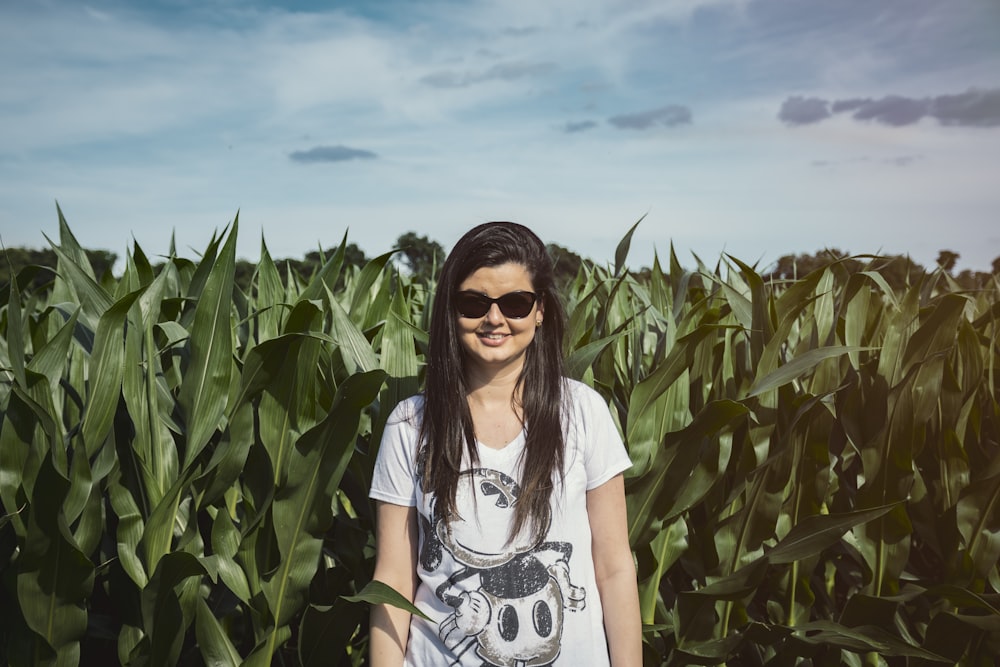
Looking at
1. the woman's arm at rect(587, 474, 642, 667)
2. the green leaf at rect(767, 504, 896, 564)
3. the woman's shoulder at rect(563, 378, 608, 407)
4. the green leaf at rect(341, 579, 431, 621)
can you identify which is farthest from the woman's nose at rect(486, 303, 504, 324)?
the green leaf at rect(767, 504, 896, 564)

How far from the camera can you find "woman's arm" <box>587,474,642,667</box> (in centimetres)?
165

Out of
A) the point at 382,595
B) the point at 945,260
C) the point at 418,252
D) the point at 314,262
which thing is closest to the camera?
the point at 382,595

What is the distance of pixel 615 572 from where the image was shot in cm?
167

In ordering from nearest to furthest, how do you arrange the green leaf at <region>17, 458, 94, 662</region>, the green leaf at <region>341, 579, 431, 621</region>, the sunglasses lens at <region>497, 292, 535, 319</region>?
1. the green leaf at <region>341, 579, 431, 621</region>
2. the sunglasses lens at <region>497, 292, 535, 319</region>
3. the green leaf at <region>17, 458, 94, 662</region>

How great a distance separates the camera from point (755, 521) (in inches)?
79.3

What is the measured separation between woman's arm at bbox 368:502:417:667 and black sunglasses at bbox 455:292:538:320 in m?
0.42

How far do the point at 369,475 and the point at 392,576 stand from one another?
33 cm

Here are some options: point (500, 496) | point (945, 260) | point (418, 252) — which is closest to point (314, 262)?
point (418, 252)

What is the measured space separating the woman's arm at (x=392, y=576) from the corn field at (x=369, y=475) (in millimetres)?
102

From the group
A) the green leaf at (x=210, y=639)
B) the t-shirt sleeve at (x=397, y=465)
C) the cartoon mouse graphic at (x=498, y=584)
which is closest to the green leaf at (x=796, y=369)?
the cartoon mouse graphic at (x=498, y=584)

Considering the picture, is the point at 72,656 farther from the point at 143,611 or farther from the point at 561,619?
the point at 561,619

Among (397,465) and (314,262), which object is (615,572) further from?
(314,262)

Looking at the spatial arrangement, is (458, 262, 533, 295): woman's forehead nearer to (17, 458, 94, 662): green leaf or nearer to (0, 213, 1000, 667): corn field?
(0, 213, 1000, 667): corn field

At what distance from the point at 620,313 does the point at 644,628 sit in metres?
1.05
